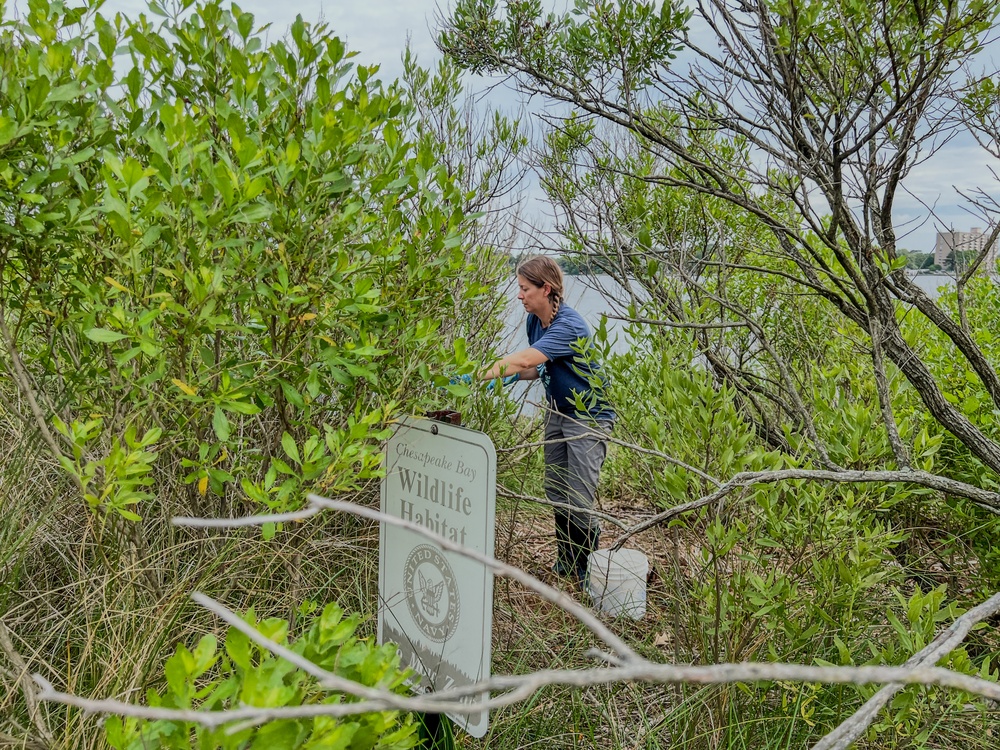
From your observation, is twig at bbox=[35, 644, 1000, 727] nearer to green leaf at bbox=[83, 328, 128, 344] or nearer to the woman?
green leaf at bbox=[83, 328, 128, 344]

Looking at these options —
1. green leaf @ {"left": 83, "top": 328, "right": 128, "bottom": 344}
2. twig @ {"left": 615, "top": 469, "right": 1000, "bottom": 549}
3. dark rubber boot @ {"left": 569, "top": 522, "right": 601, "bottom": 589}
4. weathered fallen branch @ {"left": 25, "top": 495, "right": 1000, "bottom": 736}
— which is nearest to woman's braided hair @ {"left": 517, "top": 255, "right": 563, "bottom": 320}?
dark rubber boot @ {"left": 569, "top": 522, "right": 601, "bottom": 589}

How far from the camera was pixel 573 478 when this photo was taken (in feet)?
14.6

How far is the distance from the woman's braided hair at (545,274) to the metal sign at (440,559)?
8.02 ft

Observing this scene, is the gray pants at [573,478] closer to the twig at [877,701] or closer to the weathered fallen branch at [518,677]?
the twig at [877,701]

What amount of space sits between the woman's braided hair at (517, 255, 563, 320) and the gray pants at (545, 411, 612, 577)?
0.75 m

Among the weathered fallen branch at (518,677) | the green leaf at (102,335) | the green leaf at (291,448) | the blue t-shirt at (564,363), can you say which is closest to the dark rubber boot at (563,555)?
the blue t-shirt at (564,363)

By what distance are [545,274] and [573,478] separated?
1.25 m

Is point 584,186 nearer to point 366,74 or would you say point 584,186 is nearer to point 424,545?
point 366,74

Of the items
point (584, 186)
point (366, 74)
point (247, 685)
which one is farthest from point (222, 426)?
point (584, 186)

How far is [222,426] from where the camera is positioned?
1.89m

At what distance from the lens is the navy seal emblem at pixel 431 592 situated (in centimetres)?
211

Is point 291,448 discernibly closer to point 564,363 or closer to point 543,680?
point 543,680

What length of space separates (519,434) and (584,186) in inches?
64.8

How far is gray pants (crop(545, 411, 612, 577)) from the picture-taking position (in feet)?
Result: 13.0
